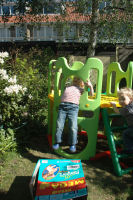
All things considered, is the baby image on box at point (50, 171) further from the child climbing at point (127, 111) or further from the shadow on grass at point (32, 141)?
the child climbing at point (127, 111)

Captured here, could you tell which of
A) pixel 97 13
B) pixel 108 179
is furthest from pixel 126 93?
pixel 97 13

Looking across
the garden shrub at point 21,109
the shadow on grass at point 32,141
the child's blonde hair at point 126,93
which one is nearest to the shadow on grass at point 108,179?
the shadow on grass at point 32,141

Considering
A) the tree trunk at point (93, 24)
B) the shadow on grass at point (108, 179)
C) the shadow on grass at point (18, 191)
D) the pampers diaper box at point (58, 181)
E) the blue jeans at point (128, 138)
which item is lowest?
the shadow on grass at point (108, 179)

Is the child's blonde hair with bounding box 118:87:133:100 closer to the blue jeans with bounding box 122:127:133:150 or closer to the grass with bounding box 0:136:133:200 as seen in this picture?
the blue jeans with bounding box 122:127:133:150

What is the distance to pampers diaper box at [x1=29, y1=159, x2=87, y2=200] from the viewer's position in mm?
1868

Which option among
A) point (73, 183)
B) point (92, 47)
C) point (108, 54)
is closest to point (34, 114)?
point (73, 183)

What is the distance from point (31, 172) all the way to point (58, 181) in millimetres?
727

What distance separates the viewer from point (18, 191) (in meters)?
2.25

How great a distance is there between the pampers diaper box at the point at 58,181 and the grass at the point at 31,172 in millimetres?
308

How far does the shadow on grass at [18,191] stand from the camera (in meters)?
2.15

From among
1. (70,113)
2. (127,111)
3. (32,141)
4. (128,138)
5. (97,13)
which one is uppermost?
(97,13)

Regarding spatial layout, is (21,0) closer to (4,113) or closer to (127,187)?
(4,113)

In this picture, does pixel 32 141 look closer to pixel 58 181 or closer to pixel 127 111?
pixel 58 181

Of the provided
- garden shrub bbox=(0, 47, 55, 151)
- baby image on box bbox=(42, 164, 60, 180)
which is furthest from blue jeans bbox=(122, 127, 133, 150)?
garden shrub bbox=(0, 47, 55, 151)
